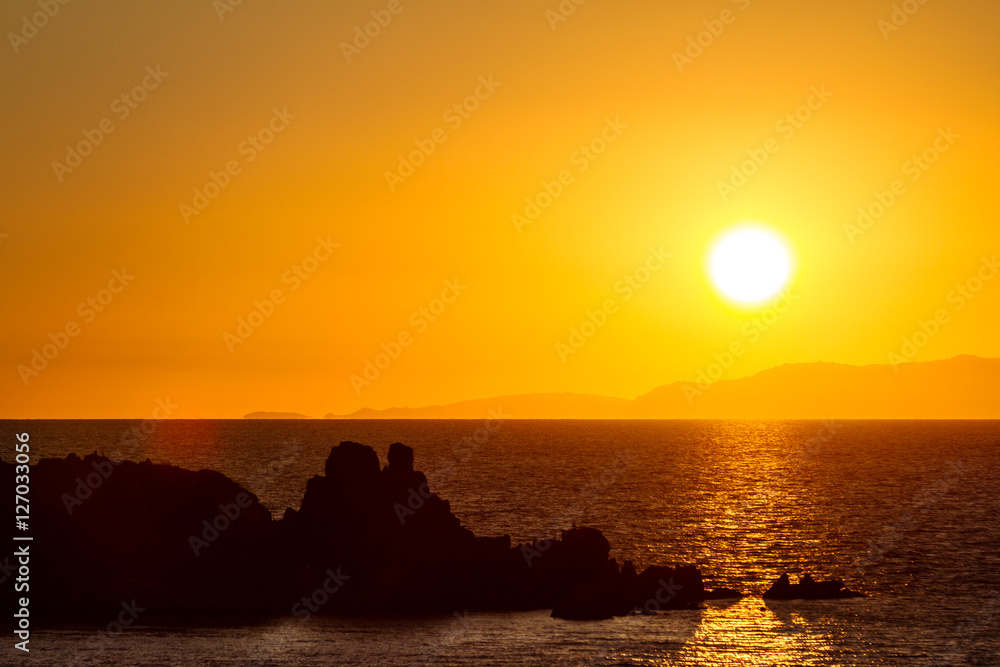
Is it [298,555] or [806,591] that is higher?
[298,555]

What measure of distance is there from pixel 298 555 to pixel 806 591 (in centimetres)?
2987

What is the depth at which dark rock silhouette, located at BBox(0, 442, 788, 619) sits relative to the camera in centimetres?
5706

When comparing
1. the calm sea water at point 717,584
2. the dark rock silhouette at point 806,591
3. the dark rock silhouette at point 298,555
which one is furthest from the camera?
the dark rock silhouette at point 806,591

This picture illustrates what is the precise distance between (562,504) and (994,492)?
5980cm

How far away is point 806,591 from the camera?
201 ft

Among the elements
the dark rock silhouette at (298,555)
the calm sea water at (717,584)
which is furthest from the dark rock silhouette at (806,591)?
the dark rock silhouette at (298,555)

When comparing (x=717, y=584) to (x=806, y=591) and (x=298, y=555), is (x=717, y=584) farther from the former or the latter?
(x=298, y=555)

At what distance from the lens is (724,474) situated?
541ft

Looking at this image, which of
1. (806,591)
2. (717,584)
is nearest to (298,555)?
(717,584)

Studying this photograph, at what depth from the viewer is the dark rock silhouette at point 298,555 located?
57.1 metres

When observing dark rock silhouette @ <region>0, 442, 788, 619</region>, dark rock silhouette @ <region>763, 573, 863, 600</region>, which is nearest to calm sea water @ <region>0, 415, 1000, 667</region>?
dark rock silhouette @ <region>763, 573, 863, 600</region>

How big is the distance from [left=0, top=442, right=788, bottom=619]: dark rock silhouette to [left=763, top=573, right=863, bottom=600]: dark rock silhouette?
2.53 metres

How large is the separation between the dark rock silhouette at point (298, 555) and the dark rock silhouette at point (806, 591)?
99.8 inches

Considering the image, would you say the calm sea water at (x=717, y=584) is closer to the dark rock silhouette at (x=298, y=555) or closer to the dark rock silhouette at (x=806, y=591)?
the dark rock silhouette at (x=806, y=591)
